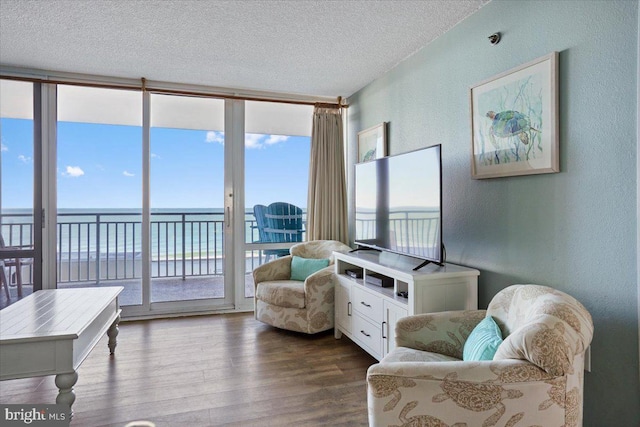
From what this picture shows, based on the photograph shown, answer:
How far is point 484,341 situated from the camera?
1566 mm

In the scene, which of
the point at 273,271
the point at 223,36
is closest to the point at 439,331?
the point at 273,271

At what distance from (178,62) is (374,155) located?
1.99 m

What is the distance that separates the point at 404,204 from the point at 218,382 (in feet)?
5.67

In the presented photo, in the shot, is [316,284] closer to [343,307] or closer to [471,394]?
[343,307]

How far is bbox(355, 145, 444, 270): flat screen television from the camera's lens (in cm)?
229

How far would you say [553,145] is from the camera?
6.02 feet

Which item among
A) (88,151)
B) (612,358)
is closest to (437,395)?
(612,358)

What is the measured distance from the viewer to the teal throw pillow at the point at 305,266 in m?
3.67

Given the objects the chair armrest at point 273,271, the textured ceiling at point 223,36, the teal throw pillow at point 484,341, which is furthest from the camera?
the chair armrest at point 273,271

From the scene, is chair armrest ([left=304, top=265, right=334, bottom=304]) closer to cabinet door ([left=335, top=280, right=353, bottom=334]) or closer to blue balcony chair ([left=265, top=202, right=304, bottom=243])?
cabinet door ([left=335, top=280, right=353, bottom=334])

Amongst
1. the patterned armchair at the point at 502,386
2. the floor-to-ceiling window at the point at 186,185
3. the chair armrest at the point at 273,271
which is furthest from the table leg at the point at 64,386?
the floor-to-ceiling window at the point at 186,185

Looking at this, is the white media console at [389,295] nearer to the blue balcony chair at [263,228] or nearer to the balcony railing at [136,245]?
the blue balcony chair at [263,228]

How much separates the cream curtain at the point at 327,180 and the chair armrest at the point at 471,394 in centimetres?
295

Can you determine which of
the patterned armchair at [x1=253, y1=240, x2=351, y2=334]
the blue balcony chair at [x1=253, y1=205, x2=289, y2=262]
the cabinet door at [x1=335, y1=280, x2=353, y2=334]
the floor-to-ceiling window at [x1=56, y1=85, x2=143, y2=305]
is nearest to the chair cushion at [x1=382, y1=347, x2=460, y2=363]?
the cabinet door at [x1=335, y1=280, x2=353, y2=334]
